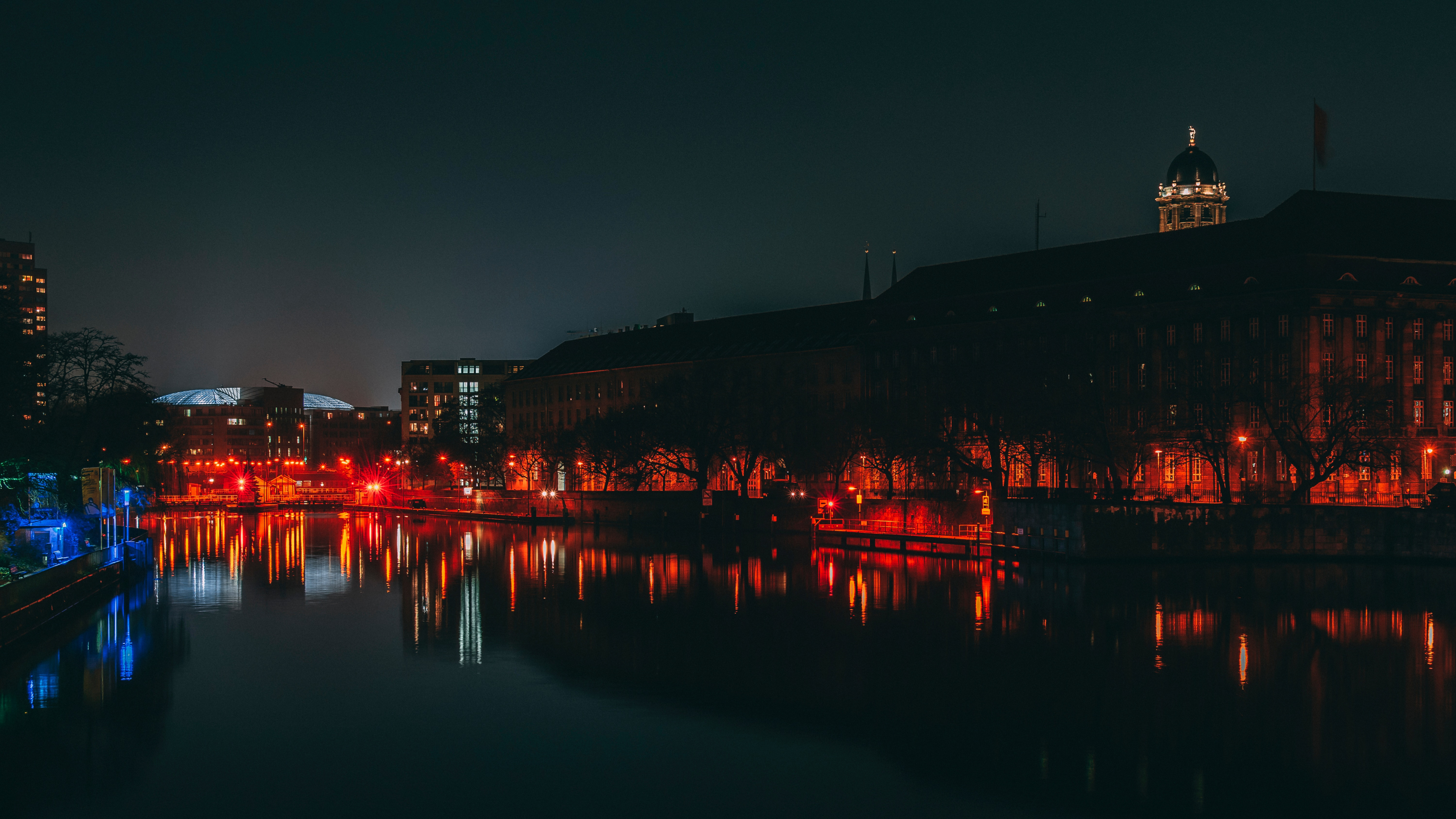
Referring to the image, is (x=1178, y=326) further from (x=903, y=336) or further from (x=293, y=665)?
(x=293, y=665)

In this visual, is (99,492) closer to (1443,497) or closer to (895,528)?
(895,528)

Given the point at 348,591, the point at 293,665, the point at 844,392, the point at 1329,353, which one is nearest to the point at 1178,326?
the point at 1329,353

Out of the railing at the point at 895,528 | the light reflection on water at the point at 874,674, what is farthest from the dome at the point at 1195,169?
the light reflection on water at the point at 874,674

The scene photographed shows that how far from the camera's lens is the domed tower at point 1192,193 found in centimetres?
18250

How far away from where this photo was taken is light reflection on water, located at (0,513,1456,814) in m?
23.5

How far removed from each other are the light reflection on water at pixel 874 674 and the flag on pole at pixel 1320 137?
124 feet

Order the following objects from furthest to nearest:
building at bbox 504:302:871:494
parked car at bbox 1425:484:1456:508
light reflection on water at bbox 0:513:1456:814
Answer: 1. building at bbox 504:302:871:494
2. parked car at bbox 1425:484:1456:508
3. light reflection on water at bbox 0:513:1456:814

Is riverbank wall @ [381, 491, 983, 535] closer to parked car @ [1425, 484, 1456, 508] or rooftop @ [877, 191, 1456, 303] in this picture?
parked car @ [1425, 484, 1456, 508]

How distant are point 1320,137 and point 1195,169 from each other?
97587 millimetres

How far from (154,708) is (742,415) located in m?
81.7

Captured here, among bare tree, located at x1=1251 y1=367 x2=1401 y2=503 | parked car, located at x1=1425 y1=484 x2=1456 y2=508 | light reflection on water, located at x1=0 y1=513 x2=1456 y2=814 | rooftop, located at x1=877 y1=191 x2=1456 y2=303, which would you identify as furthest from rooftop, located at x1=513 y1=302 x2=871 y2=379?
light reflection on water, located at x1=0 y1=513 x2=1456 y2=814

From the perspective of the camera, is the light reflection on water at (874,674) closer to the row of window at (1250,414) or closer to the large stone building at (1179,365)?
the row of window at (1250,414)

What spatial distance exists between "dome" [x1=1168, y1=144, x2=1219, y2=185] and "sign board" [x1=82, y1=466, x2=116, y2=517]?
154 meters

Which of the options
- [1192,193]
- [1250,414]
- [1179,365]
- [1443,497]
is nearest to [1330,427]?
[1443,497]
